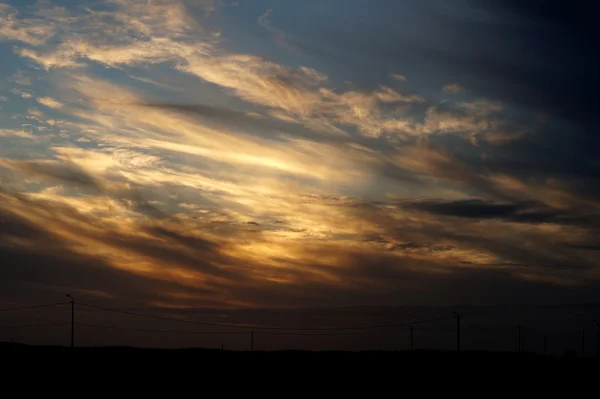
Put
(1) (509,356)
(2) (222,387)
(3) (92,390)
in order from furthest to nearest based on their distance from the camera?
1. (1) (509,356)
2. (2) (222,387)
3. (3) (92,390)

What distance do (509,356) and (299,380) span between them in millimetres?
39368

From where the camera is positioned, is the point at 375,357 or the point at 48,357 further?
the point at 375,357

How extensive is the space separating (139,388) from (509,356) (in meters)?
52.9

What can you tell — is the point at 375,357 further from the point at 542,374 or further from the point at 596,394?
the point at 596,394

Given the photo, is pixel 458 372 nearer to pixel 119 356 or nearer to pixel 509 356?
pixel 509 356

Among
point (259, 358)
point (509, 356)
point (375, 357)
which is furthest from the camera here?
point (509, 356)

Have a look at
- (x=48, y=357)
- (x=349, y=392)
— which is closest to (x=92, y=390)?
(x=48, y=357)

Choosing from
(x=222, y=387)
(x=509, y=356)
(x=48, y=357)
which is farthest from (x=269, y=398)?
(x=509, y=356)

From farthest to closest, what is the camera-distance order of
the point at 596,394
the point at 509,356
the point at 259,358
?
the point at 509,356 → the point at 259,358 → the point at 596,394

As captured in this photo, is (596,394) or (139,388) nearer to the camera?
(139,388)

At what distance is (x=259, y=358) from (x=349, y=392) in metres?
18.6

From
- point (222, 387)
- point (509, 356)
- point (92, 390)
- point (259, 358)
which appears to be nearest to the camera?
point (92, 390)

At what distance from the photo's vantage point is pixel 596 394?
58.8 m

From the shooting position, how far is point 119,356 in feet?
218
